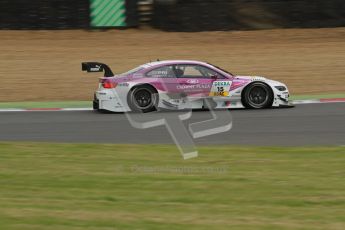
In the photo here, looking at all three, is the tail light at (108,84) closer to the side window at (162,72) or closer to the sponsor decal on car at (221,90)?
the side window at (162,72)

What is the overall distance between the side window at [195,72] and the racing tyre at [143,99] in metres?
0.73

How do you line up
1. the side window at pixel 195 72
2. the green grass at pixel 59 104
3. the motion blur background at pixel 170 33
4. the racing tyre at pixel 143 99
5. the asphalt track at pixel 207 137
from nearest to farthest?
the asphalt track at pixel 207 137, the racing tyre at pixel 143 99, the side window at pixel 195 72, the green grass at pixel 59 104, the motion blur background at pixel 170 33

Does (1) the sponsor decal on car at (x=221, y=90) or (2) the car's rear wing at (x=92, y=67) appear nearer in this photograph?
(2) the car's rear wing at (x=92, y=67)

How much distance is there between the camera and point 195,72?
15742 millimetres

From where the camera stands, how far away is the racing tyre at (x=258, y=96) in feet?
51.1

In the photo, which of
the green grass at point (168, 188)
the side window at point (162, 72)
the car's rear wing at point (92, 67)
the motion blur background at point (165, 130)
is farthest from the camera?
the side window at point (162, 72)

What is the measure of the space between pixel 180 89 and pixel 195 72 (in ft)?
1.71

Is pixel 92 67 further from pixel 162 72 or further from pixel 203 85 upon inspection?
pixel 203 85

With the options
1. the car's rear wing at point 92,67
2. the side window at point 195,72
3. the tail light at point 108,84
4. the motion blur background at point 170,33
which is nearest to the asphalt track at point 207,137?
the tail light at point 108,84

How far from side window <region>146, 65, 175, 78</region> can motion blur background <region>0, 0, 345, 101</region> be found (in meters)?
7.90

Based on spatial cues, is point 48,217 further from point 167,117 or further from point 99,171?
point 167,117

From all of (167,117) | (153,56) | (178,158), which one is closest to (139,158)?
(178,158)

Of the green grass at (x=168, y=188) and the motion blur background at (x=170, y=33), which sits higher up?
the motion blur background at (x=170, y=33)

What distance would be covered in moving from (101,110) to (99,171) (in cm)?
764
